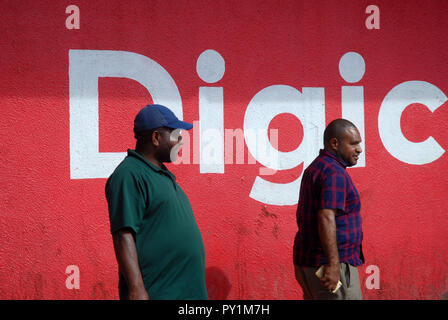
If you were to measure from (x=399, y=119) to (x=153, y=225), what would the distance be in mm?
3164

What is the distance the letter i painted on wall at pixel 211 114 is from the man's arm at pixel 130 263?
2097 millimetres

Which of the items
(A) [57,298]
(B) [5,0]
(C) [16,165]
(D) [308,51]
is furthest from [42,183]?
(D) [308,51]

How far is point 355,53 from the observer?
14.9 ft

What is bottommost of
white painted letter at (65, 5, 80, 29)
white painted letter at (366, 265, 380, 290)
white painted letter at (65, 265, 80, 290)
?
white painted letter at (366, 265, 380, 290)

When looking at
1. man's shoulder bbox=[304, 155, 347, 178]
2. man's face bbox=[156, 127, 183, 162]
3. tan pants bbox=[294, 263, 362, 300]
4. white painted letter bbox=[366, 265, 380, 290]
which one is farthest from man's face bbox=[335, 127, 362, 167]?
white painted letter bbox=[366, 265, 380, 290]

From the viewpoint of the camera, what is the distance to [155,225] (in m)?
2.38

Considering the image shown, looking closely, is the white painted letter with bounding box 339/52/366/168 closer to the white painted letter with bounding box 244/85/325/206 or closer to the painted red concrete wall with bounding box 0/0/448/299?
the painted red concrete wall with bounding box 0/0/448/299

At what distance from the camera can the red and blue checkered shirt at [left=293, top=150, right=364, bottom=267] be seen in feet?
9.64

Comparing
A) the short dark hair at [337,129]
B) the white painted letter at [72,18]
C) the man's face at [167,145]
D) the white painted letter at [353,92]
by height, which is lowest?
the man's face at [167,145]

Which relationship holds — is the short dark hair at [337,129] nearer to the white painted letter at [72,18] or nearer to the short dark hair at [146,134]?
the short dark hair at [146,134]

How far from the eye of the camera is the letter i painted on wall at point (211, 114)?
4.36m

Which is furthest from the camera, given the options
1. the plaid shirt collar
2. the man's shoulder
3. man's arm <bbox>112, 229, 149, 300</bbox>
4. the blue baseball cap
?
the plaid shirt collar

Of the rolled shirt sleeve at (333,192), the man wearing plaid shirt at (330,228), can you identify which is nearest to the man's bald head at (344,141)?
the man wearing plaid shirt at (330,228)
